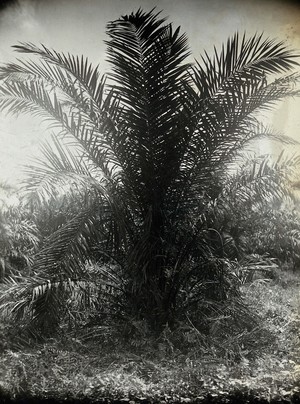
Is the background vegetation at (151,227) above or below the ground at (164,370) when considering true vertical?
above

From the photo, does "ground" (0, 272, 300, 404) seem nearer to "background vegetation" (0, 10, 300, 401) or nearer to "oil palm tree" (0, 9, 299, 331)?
"background vegetation" (0, 10, 300, 401)

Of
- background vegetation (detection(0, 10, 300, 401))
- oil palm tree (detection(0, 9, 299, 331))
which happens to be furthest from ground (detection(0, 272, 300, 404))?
oil palm tree (detection(0, 9, 299, 331))

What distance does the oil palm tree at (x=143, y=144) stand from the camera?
10.4 feet

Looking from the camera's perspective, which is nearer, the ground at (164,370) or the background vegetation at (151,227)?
A: the ground at (164,370)

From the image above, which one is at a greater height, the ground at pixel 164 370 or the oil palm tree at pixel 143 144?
the oil palm tree at pixel 143 144

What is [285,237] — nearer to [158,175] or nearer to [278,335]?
[278,335]

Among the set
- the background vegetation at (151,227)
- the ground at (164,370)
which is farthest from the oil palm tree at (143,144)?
the ground at (164,370)

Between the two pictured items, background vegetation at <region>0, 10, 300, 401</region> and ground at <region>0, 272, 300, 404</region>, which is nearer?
ground at <region>0, 272, 300, 404</region>

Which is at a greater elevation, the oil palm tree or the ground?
the oil palm tree

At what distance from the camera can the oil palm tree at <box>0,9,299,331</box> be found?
3164 millimetres

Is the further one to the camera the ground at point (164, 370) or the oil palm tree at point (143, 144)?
the oil palm tree at point (143, 144)

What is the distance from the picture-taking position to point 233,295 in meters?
3.64

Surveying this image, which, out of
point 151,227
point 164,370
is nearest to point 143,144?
point 151,227

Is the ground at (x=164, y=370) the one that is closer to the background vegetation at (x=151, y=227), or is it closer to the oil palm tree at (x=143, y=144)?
the background vegetation at (x=151, y=227)
